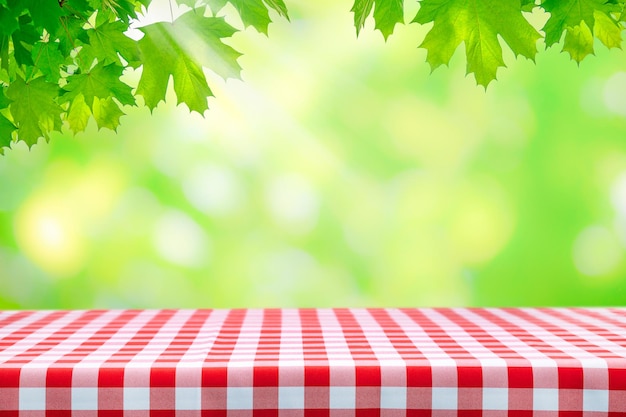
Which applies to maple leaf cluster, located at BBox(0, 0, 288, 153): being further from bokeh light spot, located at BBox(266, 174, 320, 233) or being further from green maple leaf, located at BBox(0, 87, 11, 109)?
bokeh light spot, located at BBox(266, 174, 320, 233)

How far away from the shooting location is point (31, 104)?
963 mm

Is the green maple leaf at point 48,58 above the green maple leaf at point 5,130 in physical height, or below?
above

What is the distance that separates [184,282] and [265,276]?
0.27 meters

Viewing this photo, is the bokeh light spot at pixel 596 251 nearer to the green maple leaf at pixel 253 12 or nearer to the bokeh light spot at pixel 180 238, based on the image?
→ the bokeh light spot at pixel 180 238

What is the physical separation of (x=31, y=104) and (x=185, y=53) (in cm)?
20

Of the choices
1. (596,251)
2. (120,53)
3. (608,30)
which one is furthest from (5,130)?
(596,251)

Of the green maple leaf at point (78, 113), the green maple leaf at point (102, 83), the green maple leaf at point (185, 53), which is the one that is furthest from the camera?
the green maple leaf at point (78, 113)

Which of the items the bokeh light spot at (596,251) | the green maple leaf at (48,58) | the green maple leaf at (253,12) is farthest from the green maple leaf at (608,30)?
the bokeh light spot at (596,251)

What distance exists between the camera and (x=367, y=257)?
2.80 meters

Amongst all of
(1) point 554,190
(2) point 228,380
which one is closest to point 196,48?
(2) point 228,380

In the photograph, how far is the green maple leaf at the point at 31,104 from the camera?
95 cm

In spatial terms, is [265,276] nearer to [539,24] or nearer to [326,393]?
[539,24]

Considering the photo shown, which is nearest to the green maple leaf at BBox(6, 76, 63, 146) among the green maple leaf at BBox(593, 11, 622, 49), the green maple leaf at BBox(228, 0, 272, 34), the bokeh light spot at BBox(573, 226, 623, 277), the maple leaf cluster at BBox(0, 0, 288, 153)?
the maple leaf cluster at BBox(0, 0, 288, 153)

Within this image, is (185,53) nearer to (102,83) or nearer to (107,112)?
(102,83)
